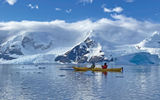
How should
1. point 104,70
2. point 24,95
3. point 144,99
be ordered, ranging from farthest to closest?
1. point 104,70
2. point 24,95
3. point 144,99

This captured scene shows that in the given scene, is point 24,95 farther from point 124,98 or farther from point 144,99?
point 144,99

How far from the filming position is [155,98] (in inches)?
1228

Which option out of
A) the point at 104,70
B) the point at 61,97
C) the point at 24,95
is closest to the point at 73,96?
the point at 61,97

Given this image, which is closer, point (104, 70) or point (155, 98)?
point (155, 98)

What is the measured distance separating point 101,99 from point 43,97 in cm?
691

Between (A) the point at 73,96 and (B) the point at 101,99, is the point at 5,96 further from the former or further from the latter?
(B) the point at 101,99

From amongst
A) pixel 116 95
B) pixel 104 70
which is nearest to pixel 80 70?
pixel 104 70

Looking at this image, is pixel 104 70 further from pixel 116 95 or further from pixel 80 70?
pixel 116 95

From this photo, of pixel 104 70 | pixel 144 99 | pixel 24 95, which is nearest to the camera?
pixel 144 99

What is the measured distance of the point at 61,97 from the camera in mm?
31688

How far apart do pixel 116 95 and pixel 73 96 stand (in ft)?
17.9

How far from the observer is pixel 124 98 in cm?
3109

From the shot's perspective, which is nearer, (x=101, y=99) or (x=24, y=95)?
(x=101, y=99)

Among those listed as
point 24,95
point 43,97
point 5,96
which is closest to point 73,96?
point 43,97
